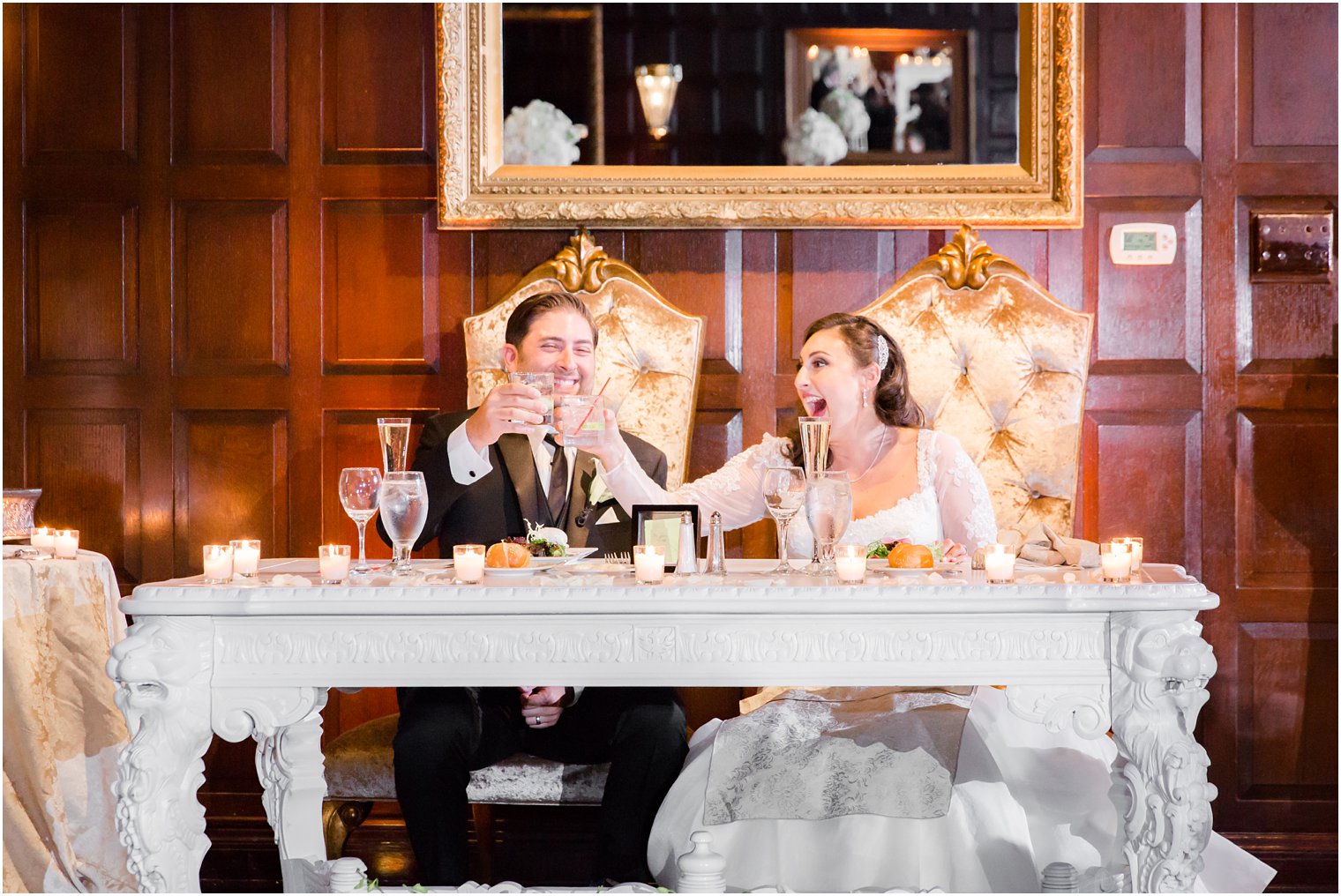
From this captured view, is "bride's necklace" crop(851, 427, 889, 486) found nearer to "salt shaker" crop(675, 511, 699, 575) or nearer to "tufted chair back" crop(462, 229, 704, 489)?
"tufted chair back" crop(462, 229, 704, 489)

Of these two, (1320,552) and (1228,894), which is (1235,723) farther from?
(1228,894)

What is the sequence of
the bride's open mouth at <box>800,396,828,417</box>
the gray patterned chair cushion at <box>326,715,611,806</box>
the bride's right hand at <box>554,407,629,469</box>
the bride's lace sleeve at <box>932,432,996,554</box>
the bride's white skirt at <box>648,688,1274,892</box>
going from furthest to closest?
the bride's open mouth at <box>800,396,828,417</box>, the bride's lace sleeve at <box>932,432,996,554</box>, the bride's right hand at <box>554,407,629,469</box>, the gray patterned chair cushion at <box>326,715,611,806</box>, the bride's white skirt at <box>648,688,1274,892</box>

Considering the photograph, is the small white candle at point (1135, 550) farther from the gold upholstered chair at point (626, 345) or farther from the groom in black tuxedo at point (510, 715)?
the gold upholstered chair at point (626, 345)

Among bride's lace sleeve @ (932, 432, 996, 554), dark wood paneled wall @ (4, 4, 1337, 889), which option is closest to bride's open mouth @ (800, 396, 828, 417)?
bride's lace sleeve @ (932, 432, 996, 554)

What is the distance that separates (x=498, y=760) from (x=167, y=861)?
0.64 m

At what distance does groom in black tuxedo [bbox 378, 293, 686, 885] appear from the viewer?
84.9 inches

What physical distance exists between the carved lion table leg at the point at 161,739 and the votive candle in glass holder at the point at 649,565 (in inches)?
26.5

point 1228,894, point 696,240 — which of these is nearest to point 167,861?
point 1228,894

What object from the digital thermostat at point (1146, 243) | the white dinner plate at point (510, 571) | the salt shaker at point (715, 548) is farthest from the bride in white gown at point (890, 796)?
the digital thermostat at point (1146, 243)

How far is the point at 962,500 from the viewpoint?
2586 millimetres

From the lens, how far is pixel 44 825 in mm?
2537

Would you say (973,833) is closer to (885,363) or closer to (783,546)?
(783,546)

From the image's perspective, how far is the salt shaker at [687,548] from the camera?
197 cm

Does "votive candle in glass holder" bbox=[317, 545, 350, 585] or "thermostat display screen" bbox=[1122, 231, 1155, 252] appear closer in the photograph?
"votive candle in glass holder" bbox=[317, 545, 350, 585]
